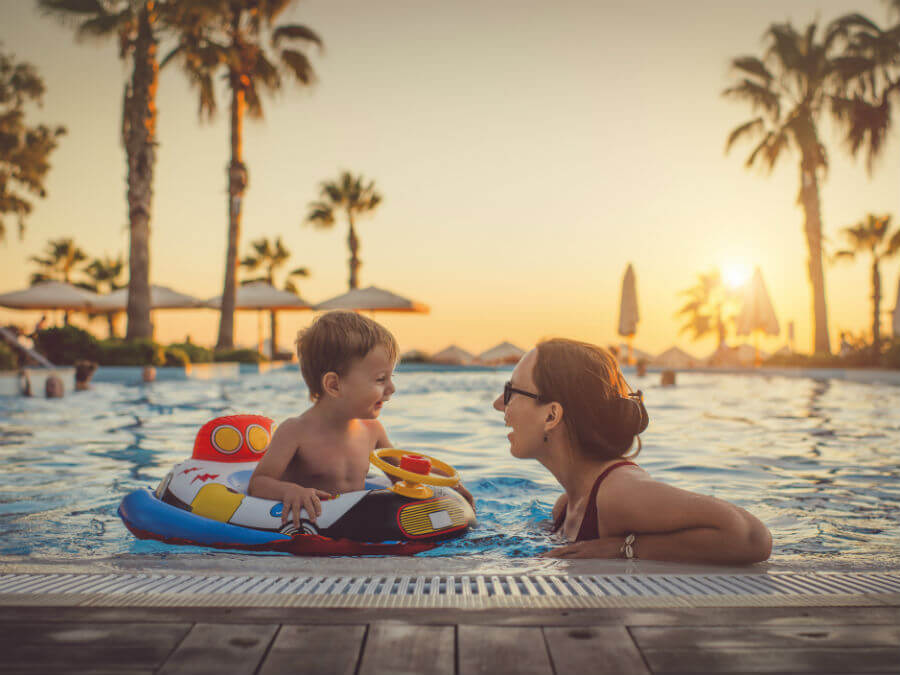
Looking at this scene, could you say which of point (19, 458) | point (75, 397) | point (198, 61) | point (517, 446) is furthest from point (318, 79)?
point (517, 446)

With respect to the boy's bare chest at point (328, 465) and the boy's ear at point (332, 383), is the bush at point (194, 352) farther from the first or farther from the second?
the boy's ear at point (332, 383)

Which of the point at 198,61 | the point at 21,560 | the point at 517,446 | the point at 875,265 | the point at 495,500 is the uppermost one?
the point at 198,61

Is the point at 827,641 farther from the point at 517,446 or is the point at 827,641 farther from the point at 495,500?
the point at 495,500

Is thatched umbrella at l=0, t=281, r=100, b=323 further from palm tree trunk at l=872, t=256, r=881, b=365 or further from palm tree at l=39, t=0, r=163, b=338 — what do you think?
palm tree trunk at l=872, t=256, r=881, b=365

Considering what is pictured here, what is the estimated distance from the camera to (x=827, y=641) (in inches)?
58.4

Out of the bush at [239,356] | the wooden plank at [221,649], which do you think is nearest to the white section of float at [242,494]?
the wooden plank at [221,649]

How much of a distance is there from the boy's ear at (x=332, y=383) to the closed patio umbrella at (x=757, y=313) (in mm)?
28338

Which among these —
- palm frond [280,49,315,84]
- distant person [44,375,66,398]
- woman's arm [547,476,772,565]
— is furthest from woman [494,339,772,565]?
palm frond [280,49,315,84]

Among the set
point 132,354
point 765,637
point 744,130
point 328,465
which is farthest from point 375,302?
point 765,637

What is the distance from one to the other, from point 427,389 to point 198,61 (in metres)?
11.8

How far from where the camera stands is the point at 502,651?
1431mm

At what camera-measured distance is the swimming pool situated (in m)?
3.66

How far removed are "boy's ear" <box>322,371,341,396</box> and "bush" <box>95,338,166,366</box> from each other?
16.3 m

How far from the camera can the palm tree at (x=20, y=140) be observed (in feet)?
83.5
